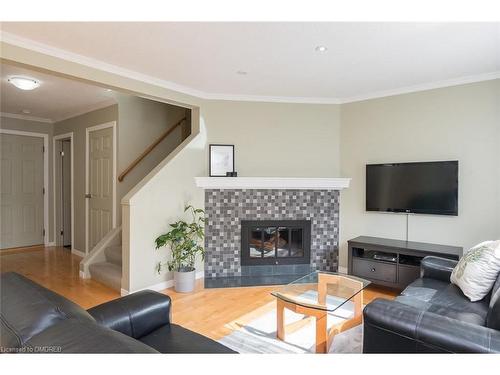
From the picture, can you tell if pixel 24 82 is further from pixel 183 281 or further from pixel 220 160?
pixel 183 281

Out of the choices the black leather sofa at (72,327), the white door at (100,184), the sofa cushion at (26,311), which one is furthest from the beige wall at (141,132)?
the sofa cushion at (26,311)

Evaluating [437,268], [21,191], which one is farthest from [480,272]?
[21,191]

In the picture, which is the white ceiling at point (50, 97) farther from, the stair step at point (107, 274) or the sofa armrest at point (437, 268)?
the sofa armrest at point (437, 268)

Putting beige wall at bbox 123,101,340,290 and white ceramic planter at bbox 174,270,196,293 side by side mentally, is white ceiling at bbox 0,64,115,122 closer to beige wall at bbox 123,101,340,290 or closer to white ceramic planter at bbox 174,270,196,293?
beige wall at bbox 123,101,340,290

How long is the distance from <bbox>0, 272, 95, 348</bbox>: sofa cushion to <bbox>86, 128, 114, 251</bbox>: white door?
3.32 metres

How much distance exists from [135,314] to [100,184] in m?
3.48

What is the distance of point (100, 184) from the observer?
4.59m

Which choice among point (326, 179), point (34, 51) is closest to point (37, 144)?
point (34, 51)

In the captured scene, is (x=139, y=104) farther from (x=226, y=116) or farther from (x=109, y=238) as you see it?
(x=109, y=238)

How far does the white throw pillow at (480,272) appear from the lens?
2049mm

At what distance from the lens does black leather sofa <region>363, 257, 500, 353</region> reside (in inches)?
54.8

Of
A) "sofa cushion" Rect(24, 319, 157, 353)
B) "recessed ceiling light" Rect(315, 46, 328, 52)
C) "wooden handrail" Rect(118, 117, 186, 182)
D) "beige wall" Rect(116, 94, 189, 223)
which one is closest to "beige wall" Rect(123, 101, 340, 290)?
"wooden handrail" Rect(118, 117, 186, 182)

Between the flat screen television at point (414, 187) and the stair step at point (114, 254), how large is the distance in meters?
3.25

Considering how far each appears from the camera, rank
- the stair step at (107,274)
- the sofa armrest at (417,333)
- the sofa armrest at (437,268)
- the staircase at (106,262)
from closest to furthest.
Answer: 1. the sofa armrest at (417,333)
2. the sofa armrest at (437,268)
3. the stair step at (107,274)
4. the staircase at (106,262)
